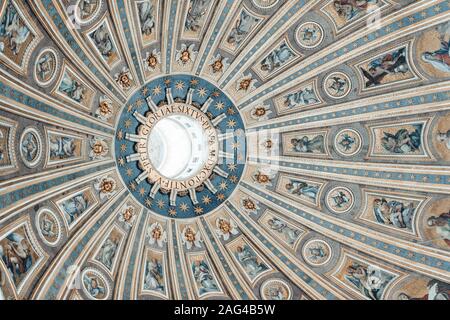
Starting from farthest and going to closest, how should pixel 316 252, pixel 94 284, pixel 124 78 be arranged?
1. pixel 316 252
2. pixel 124 78
3. pixel 94 284

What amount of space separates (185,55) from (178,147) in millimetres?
4967

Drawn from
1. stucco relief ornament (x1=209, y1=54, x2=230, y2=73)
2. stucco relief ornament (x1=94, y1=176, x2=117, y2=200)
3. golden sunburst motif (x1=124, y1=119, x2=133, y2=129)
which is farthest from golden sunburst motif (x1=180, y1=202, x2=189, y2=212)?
stucco relief ornament (x1=209, y1=54, x2=230, y2=73)

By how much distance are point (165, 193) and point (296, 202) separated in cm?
499

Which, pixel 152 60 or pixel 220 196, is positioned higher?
pixel 152 60

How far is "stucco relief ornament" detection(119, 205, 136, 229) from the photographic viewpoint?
1870cm

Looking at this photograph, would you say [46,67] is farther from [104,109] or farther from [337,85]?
[337,85]

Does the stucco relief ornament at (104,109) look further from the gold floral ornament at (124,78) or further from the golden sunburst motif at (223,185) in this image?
the golden sunburst motif at (223,185)

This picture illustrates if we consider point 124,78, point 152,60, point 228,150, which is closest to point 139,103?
point 124,78

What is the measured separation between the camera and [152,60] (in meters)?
18.2

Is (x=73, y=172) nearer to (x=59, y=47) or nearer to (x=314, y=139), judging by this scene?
(x=59, y=47)
